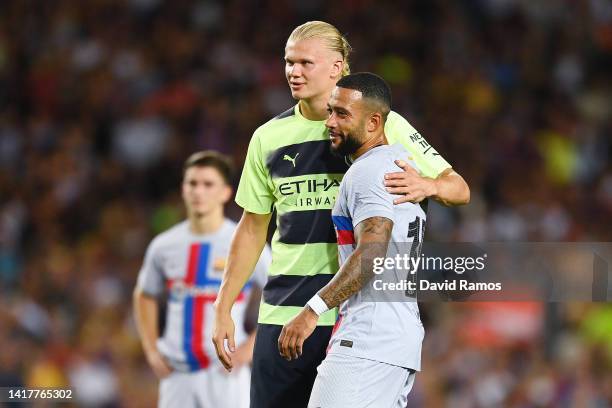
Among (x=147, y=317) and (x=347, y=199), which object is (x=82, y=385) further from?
(x=347, y=199)

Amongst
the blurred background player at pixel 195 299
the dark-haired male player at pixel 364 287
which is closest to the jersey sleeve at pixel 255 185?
the dark-haired male player at pixel 364 287

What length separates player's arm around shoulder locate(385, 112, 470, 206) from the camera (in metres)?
3.87

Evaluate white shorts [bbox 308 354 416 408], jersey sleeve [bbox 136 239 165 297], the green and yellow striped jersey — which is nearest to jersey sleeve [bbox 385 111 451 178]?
the green and yellow striped jersey

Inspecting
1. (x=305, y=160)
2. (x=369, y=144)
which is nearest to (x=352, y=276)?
(x=369, y=144)

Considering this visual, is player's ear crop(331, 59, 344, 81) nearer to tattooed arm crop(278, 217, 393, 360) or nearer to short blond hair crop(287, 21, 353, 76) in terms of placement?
short blond hair crop(287, 21, 353, 76)

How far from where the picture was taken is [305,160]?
4418 mm

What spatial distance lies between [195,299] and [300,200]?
236 cm

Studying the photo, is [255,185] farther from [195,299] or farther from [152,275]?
[152,275]

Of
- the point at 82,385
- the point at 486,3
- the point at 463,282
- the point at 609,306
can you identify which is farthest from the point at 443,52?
the point at 463,282

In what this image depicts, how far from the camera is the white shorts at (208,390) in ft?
21.1

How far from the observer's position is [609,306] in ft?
29.4

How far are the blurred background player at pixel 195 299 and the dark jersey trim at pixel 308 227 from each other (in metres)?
1.93

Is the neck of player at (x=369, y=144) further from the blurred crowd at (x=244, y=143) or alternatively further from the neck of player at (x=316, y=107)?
the blurred crowd at (x=244, y=143)

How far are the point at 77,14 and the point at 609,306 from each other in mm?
6534
